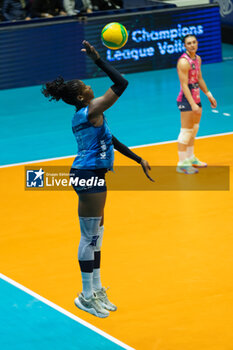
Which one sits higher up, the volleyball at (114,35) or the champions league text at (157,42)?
the volleyball at (114,35)

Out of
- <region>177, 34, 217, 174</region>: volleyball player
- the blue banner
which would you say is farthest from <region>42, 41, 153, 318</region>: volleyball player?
the blue banner

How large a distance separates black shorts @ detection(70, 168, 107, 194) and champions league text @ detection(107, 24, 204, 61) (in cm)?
1236

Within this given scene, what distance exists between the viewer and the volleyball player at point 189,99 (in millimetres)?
11477

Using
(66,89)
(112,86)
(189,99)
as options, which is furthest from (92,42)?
(112,86)

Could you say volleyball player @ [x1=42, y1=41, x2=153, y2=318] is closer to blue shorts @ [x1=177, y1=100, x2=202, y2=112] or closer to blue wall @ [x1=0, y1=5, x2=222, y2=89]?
blue shorts @ [x1=177, y1=100, x2=202, y2=112]

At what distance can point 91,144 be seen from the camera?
23.2 ft

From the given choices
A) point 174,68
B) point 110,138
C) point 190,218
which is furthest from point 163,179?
point 174,68

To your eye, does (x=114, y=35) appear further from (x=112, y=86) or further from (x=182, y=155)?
(x=182, y=155)

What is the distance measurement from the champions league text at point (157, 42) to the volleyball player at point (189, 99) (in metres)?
7.67

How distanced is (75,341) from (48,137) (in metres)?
7.90

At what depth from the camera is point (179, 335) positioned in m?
7.09

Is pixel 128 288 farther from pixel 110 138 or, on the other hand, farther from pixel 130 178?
pixel 130 178

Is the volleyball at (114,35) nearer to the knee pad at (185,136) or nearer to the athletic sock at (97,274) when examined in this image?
the athletic sock at (97,274)

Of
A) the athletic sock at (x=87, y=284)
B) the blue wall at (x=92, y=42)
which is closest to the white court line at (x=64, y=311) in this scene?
the athletic sock at (x=87, y=284)
